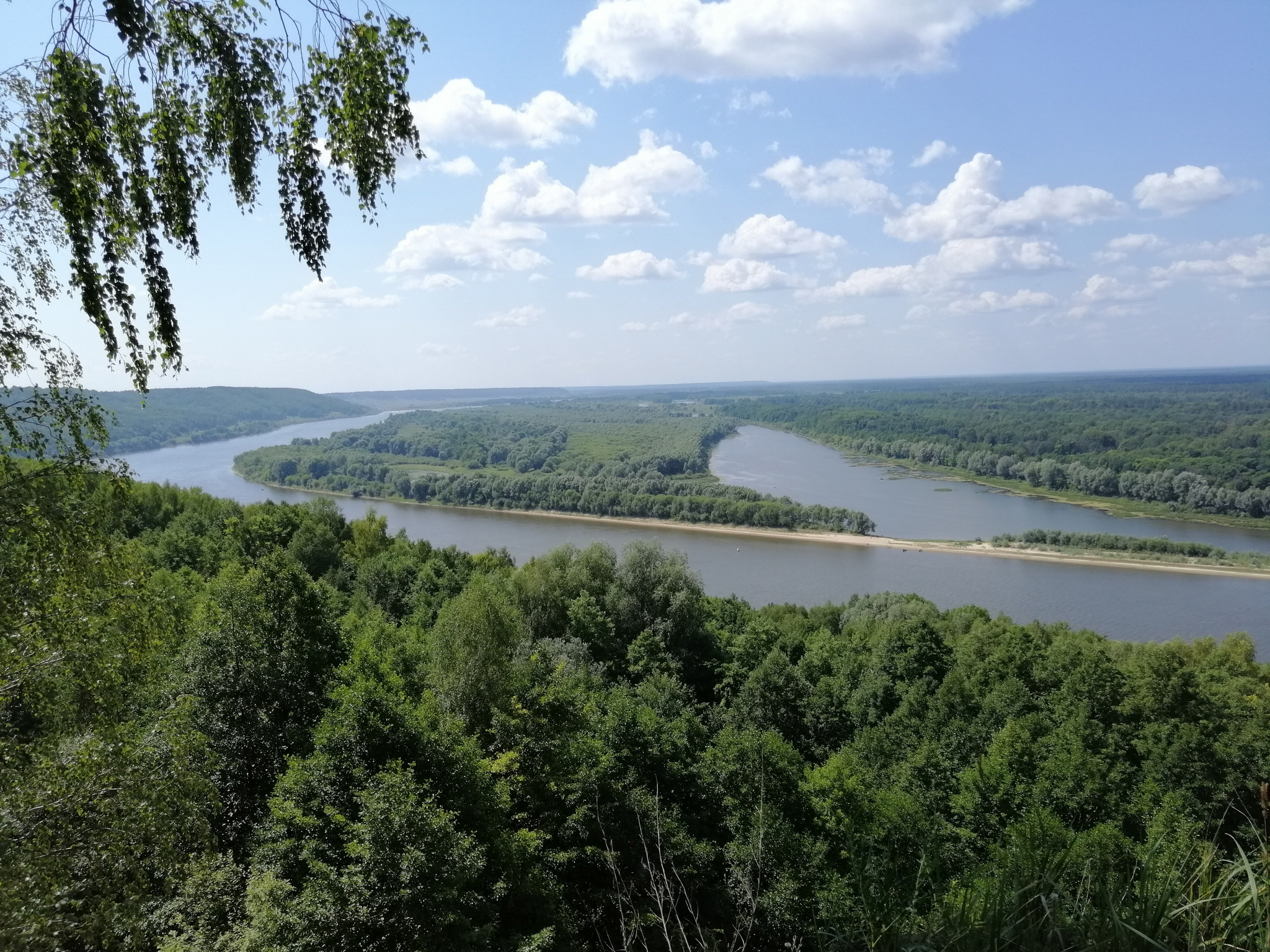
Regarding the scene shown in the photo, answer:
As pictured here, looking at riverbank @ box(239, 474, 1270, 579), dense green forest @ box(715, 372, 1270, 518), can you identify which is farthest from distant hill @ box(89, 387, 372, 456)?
dense green forest @ box(715, 372, 1270, 518)

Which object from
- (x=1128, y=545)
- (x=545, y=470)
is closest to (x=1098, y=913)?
(x=1128, y=545)

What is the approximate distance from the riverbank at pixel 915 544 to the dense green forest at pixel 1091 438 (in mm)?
16918

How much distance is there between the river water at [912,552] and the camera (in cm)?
2520

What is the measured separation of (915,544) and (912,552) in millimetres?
1077

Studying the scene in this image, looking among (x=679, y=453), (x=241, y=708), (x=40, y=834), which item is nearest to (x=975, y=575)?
(x=241, y=708)

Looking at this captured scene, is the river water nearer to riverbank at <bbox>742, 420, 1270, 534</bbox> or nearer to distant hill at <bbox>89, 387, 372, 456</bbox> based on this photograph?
riverbank at <bbox>742, 420, 1270, 534</bbox>

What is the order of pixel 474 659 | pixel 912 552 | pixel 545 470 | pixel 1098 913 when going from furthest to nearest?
1. pixel 545 470
2. pixel 912 552
3. pixel 474 659
4. pixel 1098 913

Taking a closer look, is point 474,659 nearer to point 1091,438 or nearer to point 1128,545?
point 1128,545

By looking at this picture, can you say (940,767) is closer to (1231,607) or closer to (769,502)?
(1231,607)

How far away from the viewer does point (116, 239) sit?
2.32 m

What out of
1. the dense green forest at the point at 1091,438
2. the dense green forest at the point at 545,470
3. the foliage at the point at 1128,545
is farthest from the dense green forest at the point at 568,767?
the dense green forest at the point at 1091,438

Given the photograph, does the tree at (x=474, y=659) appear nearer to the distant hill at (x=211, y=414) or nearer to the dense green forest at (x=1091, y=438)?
the dense green forest at (x=1091, y=438)

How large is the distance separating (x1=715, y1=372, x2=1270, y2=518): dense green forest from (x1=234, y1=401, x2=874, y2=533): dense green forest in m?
19.1

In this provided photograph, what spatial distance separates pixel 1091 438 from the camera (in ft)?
218
